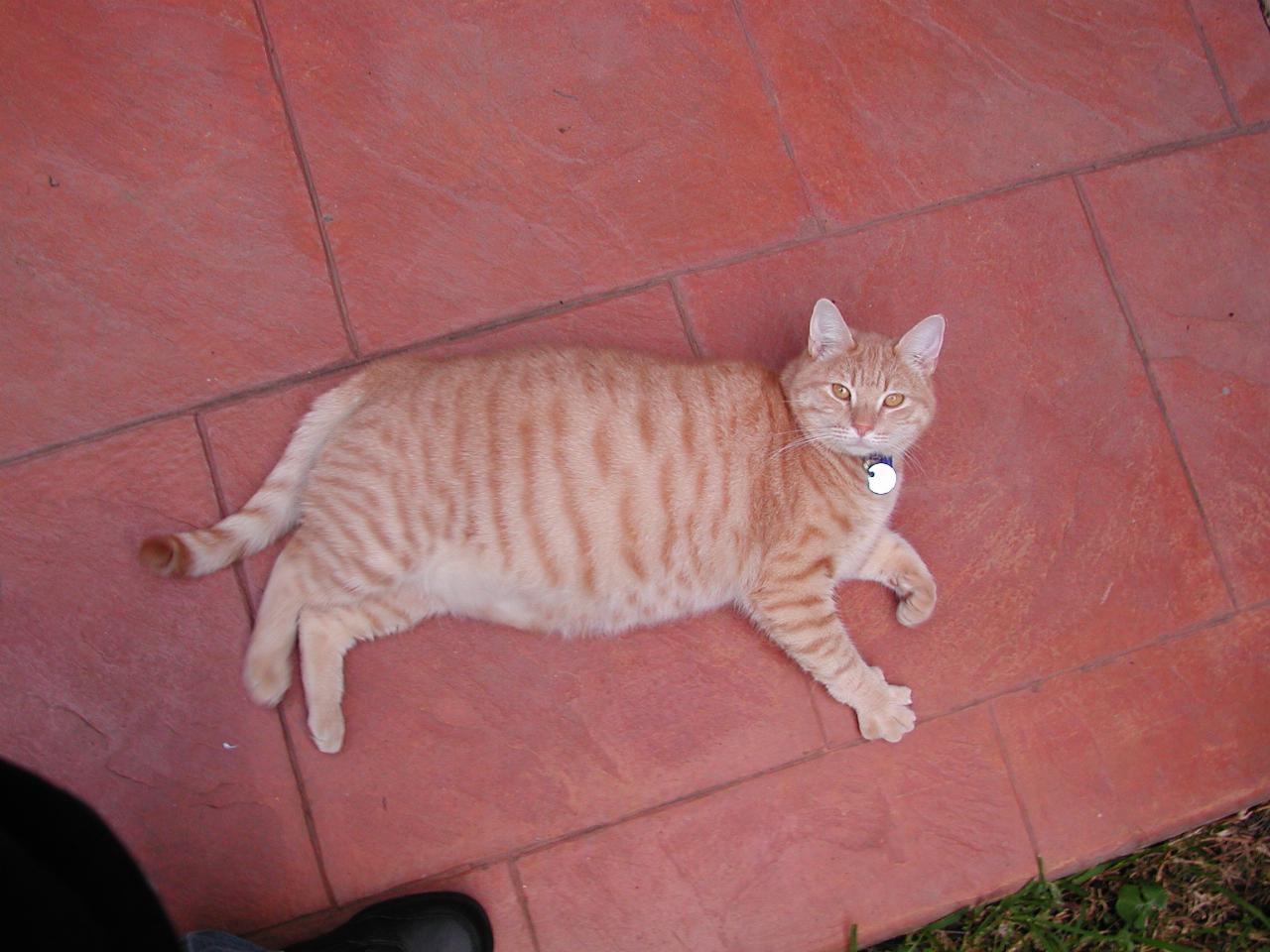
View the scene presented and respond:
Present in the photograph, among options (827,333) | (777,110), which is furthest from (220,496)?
(777,110)

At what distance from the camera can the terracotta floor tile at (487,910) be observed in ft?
6.65

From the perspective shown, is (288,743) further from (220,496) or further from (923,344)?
(923,344)

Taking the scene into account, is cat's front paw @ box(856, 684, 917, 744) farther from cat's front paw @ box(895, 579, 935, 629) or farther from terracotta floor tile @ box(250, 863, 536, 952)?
terracotta floor tile @ box(250, 863, 536, 952)

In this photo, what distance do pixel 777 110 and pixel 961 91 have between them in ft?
1.78

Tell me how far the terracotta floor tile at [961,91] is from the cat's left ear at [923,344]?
1.89 feet

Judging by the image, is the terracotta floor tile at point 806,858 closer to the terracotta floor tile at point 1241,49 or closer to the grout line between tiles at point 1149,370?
the grout line between tiles at point 1149,370

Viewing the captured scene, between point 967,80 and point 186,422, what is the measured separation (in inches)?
91.4

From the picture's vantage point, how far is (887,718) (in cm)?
213

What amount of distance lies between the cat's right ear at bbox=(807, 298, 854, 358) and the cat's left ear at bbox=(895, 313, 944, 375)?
5.1 inches

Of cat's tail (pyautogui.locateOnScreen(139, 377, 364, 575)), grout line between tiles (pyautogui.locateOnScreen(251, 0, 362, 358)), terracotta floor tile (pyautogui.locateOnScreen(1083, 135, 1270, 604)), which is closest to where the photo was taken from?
cat's tail (pyautogui.locateOnScreen(139, 377, 364, 575))

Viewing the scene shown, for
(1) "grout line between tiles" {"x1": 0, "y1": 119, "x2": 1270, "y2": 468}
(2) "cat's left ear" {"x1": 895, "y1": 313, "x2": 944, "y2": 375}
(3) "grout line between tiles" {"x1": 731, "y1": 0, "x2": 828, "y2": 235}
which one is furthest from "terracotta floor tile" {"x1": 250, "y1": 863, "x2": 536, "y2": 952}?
(3) "grout line between tiles" {"x1": 731, "y1": 0, "x2": 828, "y2": 235}

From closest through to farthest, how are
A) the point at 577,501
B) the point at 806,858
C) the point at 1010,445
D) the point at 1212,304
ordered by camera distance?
the point at 577,501
the point at 806,858
the point at 1010,445
the point at 1212,304

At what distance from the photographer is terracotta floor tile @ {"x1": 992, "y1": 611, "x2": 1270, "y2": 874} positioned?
2193 mm

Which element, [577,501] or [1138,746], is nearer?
Answer: [577,501]
